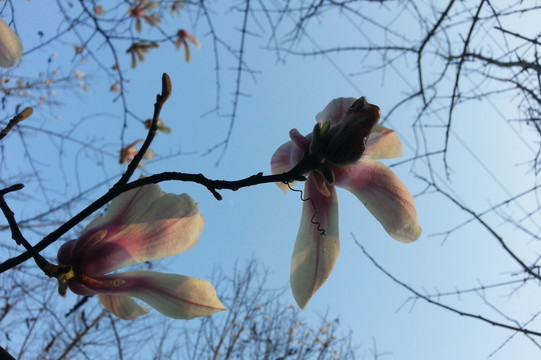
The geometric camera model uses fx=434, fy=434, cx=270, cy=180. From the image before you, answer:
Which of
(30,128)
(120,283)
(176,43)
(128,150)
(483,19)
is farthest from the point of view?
(176,43)

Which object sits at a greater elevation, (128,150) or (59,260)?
(128,150)

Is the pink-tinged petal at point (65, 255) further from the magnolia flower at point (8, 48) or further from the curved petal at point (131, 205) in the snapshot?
the magnolia flower at point (8, 48)

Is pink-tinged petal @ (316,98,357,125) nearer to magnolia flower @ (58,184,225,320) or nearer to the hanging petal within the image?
the hanging petal

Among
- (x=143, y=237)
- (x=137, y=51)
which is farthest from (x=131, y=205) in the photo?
(x=137, y=51)

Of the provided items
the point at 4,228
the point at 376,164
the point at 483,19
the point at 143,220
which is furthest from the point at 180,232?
the point at 4,228

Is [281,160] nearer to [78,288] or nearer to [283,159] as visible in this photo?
[283,159]

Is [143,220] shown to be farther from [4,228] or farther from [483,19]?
[4,228]

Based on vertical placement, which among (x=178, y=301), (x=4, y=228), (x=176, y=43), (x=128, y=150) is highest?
(x=176, y=43)

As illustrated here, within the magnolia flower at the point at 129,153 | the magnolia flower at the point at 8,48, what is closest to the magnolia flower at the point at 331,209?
the magnolia flower at the point at 8,48

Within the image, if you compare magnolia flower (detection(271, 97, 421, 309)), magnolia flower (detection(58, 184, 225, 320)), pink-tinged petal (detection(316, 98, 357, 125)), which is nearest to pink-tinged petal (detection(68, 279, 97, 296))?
magnolia flower (detection(58, 184, 225, 320))
